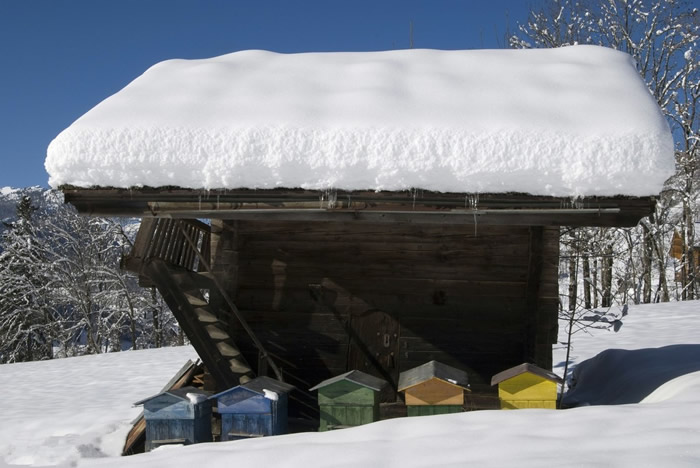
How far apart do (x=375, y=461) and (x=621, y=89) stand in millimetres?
4739

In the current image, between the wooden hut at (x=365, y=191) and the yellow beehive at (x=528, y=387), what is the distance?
1.42 metres

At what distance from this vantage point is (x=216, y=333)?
304 inches

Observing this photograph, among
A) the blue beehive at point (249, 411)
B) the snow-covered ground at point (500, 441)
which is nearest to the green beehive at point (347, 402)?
the blue beehive at point (249, 411)

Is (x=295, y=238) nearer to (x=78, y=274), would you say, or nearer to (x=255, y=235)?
(x=255, y=235)

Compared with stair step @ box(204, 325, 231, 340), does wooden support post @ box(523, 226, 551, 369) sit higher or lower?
higher

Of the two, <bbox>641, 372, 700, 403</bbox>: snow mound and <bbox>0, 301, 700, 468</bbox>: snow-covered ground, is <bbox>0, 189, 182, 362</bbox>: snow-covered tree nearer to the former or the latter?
<bbox>0, 301, 700, 468</bbox>: snow-covered ground

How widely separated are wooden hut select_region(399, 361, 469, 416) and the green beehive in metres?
0.31

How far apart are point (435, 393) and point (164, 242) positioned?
3.65 m

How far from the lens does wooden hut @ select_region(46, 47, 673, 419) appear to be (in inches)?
230

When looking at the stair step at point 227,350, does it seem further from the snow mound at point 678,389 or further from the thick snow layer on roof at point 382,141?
the snow mound at point 678,389

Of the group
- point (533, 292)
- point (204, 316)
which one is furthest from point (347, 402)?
point (533, 292)

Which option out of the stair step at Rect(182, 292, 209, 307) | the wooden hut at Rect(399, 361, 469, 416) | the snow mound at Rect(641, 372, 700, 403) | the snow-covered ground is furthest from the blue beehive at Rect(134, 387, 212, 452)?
the snow mound at Rect(641, 372, 700, 403)

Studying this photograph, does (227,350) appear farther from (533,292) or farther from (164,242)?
(533,292)

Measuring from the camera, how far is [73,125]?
6.32m
